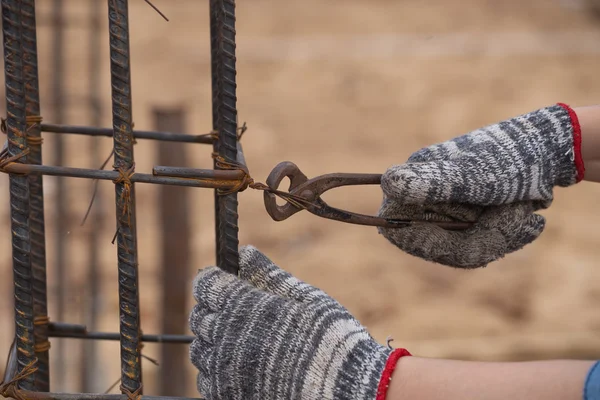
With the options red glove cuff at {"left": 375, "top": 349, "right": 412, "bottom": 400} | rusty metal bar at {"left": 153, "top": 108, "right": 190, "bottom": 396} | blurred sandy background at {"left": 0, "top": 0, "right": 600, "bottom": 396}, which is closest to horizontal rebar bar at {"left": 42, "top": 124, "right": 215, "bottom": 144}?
red glove cuff at {"left": 375, "top": 349, "right": 412, "bottom": 400}

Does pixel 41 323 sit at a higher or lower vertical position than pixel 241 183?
lower

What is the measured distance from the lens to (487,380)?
2.83 ft

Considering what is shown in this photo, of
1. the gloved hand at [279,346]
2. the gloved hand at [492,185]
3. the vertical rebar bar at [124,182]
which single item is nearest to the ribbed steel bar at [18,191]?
the vertical rebar bar at [124,182]

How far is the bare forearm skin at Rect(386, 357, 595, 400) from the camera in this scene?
830mm

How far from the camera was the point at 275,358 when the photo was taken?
3.14 ft

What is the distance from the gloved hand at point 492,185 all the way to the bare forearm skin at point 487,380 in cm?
25

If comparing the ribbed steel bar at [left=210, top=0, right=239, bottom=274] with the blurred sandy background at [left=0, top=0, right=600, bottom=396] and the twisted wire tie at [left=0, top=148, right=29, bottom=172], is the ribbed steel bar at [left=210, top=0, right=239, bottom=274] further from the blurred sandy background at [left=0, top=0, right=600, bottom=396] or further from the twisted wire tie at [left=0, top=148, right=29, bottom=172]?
the blurred sandy background at [left=0, top=0, right=600, bottom=396]

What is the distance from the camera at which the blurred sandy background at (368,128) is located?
13.6ft

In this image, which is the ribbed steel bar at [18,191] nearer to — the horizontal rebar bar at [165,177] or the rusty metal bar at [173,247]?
the horizontal rebar bar at [165,177]

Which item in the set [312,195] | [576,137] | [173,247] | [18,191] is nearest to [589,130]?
[576,137]

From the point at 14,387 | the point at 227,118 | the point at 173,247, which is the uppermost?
the point at 227,118

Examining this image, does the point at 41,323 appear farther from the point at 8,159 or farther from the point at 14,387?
the point at 8,159

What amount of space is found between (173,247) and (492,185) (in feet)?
6.35

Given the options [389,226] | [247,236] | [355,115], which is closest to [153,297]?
[247,236]
